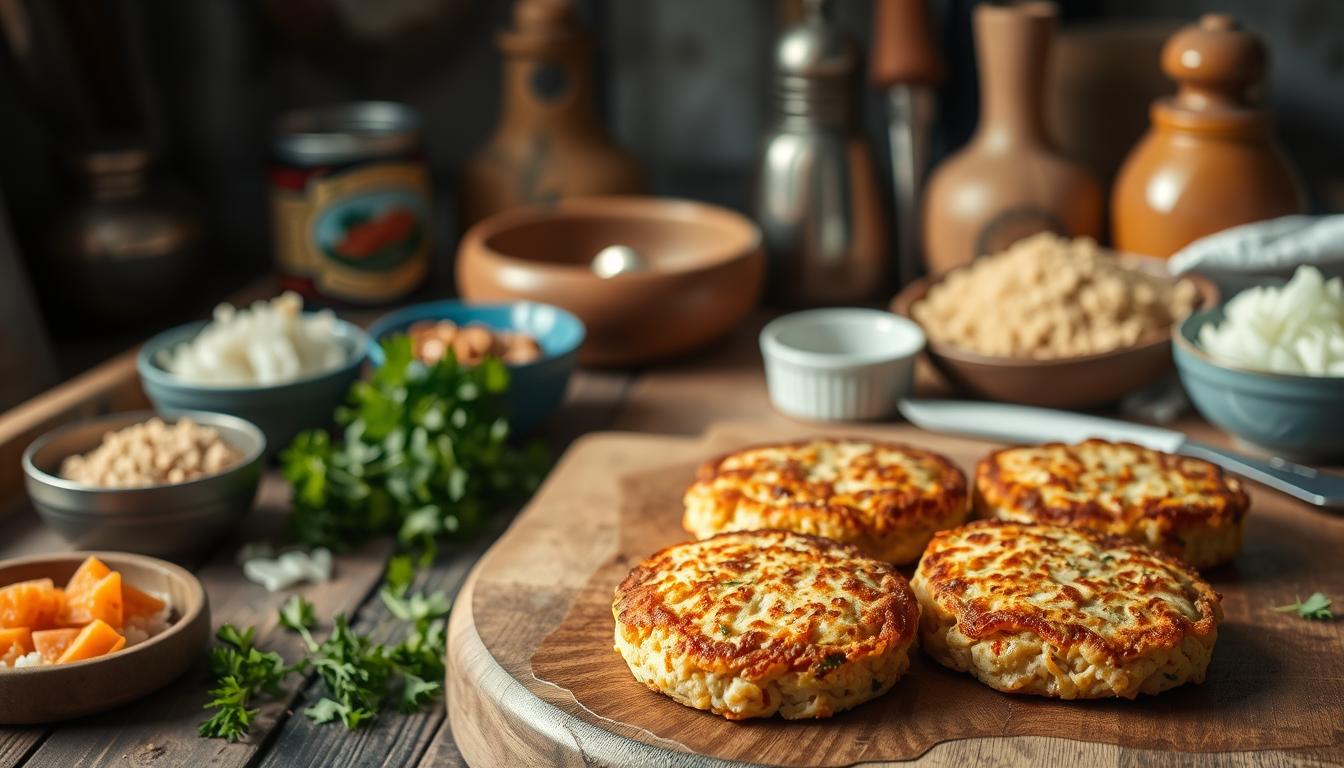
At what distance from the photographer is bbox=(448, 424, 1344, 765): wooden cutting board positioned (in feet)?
4.05

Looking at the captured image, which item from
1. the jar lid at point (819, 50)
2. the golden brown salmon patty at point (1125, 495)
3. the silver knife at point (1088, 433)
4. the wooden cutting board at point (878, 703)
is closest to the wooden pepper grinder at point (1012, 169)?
the jar lid at point (819, 50)

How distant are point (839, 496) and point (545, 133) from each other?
150 centimetres

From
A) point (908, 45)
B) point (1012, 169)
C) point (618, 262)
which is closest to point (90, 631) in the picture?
point (618, 262)

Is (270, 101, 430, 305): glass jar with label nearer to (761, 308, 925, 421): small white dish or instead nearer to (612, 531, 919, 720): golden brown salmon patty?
(761, 308, 925, 421): small white dish

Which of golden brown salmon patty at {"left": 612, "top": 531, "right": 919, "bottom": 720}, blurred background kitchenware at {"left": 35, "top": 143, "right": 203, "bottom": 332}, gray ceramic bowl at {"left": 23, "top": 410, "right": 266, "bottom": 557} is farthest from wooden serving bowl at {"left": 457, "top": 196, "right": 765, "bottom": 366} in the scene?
golden brown salmon patty at {"left": 612, "top": 531, "right": 919, "bottom": 720}

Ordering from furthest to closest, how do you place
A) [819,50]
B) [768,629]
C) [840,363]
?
[819,50]
[840,363]
[768,629]

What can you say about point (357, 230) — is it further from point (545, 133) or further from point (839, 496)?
point (839, 496)

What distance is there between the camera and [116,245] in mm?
2639

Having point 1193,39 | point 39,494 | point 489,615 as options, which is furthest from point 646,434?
point 1193,39

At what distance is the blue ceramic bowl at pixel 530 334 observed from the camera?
2.12 meters

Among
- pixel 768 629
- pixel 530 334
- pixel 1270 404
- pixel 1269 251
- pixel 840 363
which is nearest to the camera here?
pixel 768 629

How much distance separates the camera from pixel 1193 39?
233 cm

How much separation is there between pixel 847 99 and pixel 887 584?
150 centimetres

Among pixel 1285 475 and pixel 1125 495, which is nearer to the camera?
pixel 1125 495
